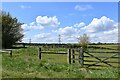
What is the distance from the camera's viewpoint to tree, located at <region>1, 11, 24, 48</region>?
203 ft

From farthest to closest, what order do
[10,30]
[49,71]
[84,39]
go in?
[84,39]
[10,30]
[49,71]

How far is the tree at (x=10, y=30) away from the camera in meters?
61.8

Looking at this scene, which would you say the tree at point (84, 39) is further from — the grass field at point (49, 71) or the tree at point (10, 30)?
the grass field at point (49, 71)

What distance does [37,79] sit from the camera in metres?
9.92

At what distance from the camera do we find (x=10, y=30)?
64.6 m

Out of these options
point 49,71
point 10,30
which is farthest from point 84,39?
point 49,71

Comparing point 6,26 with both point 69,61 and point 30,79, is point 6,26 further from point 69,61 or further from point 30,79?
point 30,79

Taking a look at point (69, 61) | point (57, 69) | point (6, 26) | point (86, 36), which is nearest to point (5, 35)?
point (6, 26)

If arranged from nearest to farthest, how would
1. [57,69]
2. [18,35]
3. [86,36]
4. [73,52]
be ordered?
[57,69], [73,52], [18,35], [86,36]

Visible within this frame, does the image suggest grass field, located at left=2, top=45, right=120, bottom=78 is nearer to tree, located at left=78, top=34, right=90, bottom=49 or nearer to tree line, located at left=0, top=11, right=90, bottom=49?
tree line, located at left=0, top=11, right=90, bottom=49

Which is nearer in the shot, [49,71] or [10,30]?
[49,71]

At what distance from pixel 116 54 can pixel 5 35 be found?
154ft

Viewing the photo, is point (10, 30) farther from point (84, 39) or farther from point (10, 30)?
point (84, 39)

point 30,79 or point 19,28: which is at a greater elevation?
point 19,28
